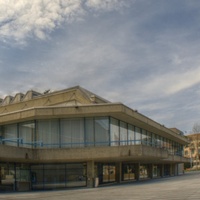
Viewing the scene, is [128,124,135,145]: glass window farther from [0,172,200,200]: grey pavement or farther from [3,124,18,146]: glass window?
[0,172,200,200]: grey pavement

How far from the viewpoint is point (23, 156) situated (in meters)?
31.7

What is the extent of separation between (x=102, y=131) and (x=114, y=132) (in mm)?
1785

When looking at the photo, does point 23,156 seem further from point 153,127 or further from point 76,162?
point 153,127

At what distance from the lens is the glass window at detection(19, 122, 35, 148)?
36.5m

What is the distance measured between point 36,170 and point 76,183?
423cm

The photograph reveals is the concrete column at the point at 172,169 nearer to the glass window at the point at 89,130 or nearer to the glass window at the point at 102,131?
the glass window at the point at 102,131

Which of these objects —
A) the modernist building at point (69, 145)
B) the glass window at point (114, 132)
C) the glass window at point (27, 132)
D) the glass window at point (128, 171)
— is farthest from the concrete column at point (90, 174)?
the glass window at point (128, 171)

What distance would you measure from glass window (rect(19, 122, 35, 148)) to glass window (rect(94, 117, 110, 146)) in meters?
6.34

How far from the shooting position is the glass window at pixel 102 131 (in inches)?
1389

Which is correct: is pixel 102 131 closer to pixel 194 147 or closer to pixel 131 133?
pixel 131 133

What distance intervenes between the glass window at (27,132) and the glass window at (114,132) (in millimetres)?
7699

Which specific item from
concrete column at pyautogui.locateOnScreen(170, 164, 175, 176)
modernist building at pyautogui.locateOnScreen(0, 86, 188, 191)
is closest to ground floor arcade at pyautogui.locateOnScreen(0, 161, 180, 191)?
modernist building at pyautogui.locateOnScreen(0, 86, 188, 191)

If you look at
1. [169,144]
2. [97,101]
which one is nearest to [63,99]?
[97,101]

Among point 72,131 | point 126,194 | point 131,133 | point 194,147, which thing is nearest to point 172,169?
point 131,133
